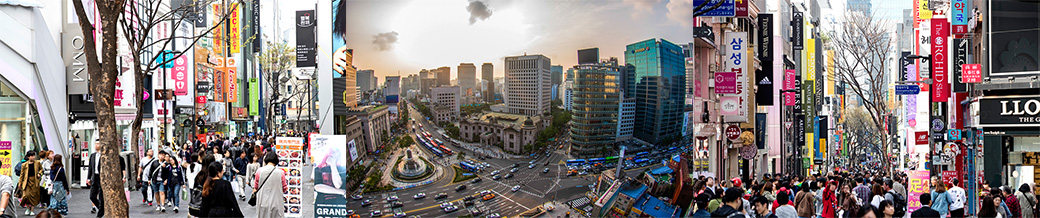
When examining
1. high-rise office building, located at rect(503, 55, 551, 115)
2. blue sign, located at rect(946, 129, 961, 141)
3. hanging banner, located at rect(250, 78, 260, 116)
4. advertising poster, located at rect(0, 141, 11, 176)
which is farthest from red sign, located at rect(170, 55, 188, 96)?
high-rise office building, located at rect(503, 55, 551, 115)

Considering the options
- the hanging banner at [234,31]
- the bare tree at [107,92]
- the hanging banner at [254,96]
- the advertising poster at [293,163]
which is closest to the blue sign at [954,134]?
the advertising poster at [293,163]

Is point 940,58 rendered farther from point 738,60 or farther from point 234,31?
point 234,31

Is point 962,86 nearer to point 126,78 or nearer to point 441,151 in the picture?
point 441,151

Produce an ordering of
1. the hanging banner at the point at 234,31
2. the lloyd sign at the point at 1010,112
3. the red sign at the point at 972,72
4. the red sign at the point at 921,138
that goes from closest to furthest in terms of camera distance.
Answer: the lloyd sign at the point at 1010,112 < the red sign at the point at 972,72 < the red sign at the point at 921,138 < the hanging banner at the point at 234,31

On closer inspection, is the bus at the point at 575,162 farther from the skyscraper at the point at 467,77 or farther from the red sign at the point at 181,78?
the red sign at the point at 181,78

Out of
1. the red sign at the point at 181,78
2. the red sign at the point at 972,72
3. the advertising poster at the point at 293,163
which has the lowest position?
the advertising poster at the point at 293,163

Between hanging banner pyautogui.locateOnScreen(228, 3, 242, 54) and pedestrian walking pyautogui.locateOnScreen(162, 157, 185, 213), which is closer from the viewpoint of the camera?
pedestrian walking pyautogui.locateOnScreen(162, 157, 185, 213)

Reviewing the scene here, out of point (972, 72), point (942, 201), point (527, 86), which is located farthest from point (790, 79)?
point (527, 86)

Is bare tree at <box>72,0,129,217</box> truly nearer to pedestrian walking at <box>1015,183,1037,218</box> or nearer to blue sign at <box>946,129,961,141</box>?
pedestrian walking at <box>1015,183,1037,218</box>
